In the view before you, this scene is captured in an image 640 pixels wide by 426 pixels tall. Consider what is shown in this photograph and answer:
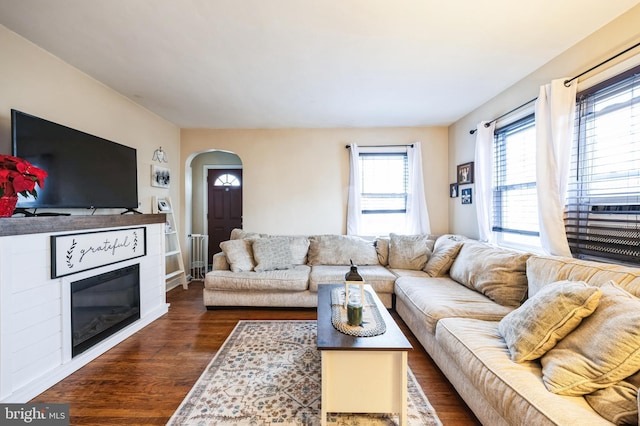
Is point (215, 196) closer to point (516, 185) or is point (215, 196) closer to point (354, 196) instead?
point (354, 196)

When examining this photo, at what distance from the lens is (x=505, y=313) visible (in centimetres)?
190

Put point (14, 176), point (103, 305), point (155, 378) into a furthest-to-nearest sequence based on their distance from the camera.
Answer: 1. point (103, 305)
2. point (155, 378)
3. point (14, 176)

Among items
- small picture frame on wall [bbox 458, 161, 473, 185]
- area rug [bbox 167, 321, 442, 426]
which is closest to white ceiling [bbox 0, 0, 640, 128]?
small picture frame on wall [bbox 458, 161, 473, 185]

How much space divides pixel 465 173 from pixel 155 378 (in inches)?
155

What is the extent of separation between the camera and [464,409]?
1.59 meters

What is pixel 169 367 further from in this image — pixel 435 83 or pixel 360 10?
pixel 435 83

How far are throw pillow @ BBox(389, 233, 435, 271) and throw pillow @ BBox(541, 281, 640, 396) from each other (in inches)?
79.3

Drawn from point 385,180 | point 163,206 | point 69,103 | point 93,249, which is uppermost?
point 69,103

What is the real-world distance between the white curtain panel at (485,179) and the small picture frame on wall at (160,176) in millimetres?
4110

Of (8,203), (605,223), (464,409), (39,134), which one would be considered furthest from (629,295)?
(39,134)

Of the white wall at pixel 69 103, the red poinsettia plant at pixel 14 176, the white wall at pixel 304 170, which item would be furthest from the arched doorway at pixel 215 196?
the red poinsettia plant at pixel 14 176

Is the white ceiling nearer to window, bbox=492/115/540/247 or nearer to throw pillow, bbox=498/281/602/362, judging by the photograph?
window, bbox=492/115/540/247

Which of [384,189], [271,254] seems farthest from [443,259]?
[271,254]

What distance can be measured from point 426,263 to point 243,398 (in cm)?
248
